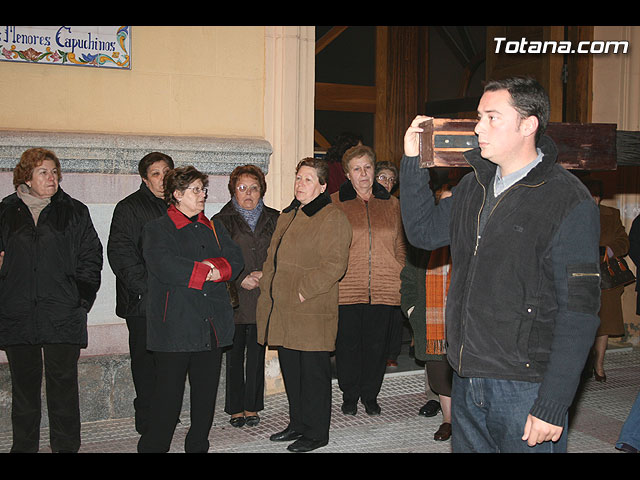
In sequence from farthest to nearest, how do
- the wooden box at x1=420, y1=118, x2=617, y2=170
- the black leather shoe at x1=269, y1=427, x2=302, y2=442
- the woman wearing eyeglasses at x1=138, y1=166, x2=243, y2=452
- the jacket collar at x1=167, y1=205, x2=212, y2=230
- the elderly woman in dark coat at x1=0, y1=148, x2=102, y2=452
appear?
the black leather shoe at x1=269, y1=427, x2=302, y2=442
the elderly woman in dark coat at x1=0, y1=148, x2=102, y2=452
the jacket collar at x1=167, y1=205, x2=212, y2=230
the woman wearing eyeglasses at x1=138, y1=166, x2=243, y2=452
the wooden box at x1=420, y1=118, x2=617, y2=170

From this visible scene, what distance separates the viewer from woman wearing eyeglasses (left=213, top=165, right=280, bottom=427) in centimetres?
A: 572

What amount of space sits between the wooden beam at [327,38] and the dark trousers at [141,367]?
21.8 ft

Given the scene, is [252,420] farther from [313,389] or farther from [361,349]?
[361,349]

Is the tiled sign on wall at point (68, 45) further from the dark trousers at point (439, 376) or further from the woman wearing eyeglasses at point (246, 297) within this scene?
the dark trousers at point (439, 376)

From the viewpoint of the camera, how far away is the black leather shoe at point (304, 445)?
16.7 ft

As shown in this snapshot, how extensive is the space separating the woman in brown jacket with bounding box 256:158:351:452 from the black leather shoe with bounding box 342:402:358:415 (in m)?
0.75

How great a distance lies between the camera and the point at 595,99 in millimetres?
8969

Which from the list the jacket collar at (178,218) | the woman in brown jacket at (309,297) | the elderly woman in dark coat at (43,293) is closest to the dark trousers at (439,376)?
the woman in brown jacket at (309,297)

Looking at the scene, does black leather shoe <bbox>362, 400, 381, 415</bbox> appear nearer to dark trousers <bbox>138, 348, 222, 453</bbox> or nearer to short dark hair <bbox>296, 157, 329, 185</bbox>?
dark trousers <bbox>138, 348, 222, 453</bbox>

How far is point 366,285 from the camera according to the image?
19.8 ft

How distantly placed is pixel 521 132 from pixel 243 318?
3356 millimetres

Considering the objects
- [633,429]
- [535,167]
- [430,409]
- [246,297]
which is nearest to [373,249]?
[246,297]

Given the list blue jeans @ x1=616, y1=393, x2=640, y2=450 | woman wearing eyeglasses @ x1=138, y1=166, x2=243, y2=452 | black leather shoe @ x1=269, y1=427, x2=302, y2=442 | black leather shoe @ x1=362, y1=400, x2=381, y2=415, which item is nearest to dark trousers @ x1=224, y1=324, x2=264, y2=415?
black leather shoe @ x1=269, y1=427, x2=302, y2=442
